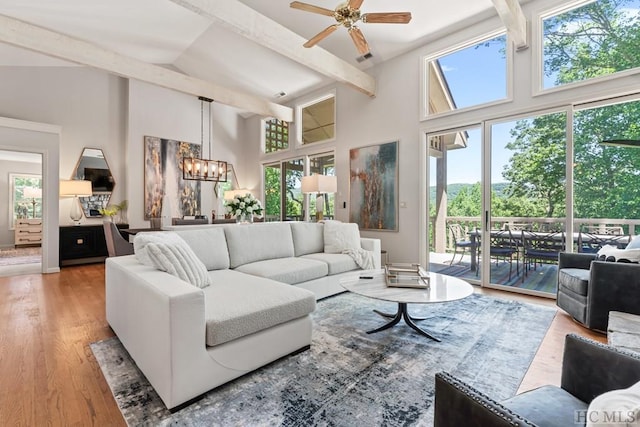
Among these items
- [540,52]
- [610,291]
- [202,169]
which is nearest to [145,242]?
[202,169]

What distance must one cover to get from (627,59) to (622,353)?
154 inches

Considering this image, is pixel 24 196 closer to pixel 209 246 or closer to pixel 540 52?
pixel 209 246

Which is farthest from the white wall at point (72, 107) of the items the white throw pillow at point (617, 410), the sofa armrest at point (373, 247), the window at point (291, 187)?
the white throw pillow at point (617, 410)

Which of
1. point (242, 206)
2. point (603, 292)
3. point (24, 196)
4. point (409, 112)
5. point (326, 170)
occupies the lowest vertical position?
point (603, 292)

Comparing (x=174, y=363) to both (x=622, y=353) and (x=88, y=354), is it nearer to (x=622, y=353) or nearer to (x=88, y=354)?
(x=88, y=354)

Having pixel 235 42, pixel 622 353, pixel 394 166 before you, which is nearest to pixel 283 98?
pixel 235 42

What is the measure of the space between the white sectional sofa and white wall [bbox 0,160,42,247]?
18.1 ft

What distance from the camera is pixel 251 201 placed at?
14.9 feet

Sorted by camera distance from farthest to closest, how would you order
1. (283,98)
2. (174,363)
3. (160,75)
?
(283,98)
(160,75)
(174,363)

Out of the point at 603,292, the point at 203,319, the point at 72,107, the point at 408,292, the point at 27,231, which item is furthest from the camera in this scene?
the point at 27,231

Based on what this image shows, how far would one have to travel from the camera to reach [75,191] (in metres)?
5.57

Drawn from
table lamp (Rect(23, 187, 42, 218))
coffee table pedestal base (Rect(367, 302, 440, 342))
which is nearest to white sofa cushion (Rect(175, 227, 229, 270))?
coffee table pedestal base (Rect(367, 302, 440, 342))

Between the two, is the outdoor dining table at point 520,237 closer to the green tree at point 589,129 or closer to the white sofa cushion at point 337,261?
the green tree at point 589,129

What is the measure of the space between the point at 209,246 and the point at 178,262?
2.55 feet
